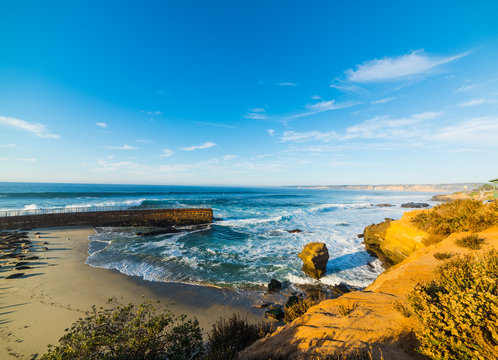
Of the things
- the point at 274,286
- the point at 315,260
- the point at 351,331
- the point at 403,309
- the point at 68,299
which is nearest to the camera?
the point at 351,331

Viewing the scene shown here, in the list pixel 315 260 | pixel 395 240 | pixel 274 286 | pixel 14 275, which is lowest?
pixel 274 286

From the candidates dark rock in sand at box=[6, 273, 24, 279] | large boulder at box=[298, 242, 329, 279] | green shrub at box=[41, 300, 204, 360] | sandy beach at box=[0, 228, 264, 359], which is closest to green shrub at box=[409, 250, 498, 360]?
green shrub at box=[41, 300, 204, 360]

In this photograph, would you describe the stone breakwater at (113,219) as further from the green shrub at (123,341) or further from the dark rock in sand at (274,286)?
the green shrub at (123,341)

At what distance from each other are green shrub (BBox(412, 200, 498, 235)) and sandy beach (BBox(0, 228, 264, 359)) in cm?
1181

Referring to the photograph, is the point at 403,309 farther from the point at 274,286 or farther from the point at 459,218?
the point at 459,218

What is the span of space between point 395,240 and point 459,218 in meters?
4.10

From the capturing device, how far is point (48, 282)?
1157cm

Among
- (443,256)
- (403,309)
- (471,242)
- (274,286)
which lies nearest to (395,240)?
(471,242)

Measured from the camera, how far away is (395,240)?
13.8m

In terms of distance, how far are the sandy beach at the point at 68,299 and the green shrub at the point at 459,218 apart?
11.8 metres

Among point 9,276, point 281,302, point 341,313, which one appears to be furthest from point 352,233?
point 9,276

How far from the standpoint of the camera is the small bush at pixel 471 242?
8.37 meters

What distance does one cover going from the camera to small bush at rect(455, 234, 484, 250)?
8371 millimetres

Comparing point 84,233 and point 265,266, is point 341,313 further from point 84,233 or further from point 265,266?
point 84,233
